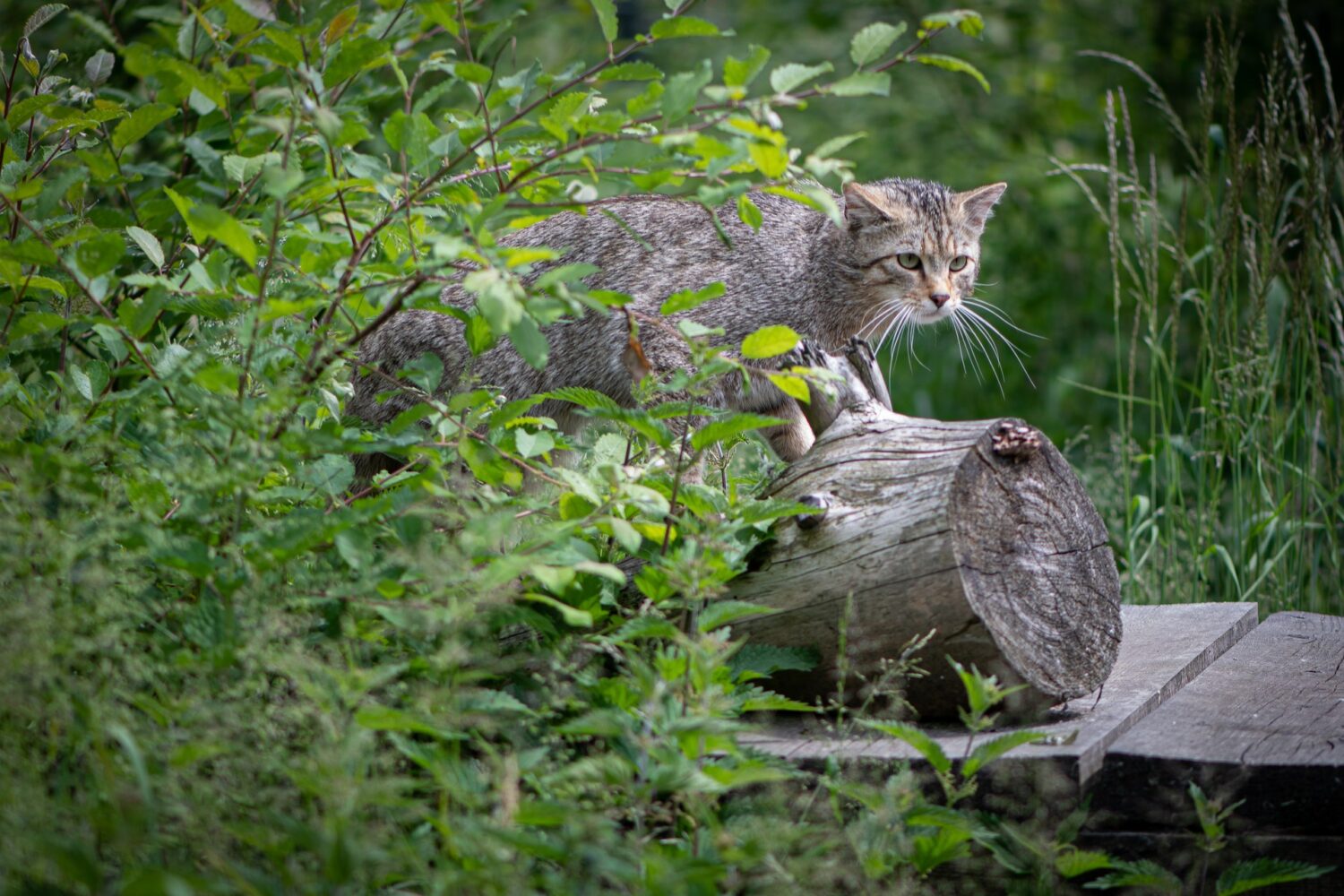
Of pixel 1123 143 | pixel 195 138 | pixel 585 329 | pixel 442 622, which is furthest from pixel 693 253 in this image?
pixel 1123 143

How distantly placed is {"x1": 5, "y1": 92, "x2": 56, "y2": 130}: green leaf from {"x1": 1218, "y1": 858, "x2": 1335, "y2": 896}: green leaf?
2.73 m

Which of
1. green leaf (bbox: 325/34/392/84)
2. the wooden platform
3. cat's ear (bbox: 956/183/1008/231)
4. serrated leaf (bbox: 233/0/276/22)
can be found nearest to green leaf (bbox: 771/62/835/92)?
green leaf (bbox: 325/34/392/84)

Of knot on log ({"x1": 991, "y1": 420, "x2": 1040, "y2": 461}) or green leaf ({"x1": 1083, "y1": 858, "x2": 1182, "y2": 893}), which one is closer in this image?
green leaf ({"x1": 1083, "y1": 858, "x2": 1182, "y2": 893})

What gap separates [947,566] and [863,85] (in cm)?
91

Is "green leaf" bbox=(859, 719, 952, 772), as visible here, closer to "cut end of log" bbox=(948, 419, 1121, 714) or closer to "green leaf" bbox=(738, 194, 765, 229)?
"cut end of log" bbox=(948, 419, 1121, 714)

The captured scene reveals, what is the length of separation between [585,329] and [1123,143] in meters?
4.70

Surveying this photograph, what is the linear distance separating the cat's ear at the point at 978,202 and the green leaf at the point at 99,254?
261 centimetres

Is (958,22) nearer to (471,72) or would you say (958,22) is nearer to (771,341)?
(771,341)

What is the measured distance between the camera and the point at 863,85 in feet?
6.79

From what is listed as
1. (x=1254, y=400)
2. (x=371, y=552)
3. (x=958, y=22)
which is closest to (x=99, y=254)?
(x=371, y=552)

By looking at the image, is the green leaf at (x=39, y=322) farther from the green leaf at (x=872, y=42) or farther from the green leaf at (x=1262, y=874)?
the green leaf at (x=1262, y=874)

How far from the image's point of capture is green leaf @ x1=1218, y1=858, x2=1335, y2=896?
2.13 m

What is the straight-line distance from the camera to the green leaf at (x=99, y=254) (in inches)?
89.7

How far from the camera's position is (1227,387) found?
4027 mm
